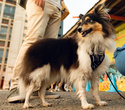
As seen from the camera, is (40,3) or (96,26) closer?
(96,26)

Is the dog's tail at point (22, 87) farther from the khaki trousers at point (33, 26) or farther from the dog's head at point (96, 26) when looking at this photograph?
the dog's head at point (96, 26)

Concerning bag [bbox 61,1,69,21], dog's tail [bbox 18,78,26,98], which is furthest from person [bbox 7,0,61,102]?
bag [bbox 61,1,69,21]

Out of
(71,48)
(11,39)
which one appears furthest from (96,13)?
(11,39)

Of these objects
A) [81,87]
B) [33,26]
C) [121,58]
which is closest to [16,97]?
[81,87]

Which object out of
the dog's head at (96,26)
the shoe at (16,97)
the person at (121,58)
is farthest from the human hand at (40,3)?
the person at (121,58)

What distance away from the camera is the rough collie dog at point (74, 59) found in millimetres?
1992

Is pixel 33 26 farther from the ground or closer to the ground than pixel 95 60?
farther from the ground

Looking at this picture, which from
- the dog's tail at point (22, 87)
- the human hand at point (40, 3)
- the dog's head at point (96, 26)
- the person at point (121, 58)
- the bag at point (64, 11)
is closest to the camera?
the dog's tail at point (22, 87)

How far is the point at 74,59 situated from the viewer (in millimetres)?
2051

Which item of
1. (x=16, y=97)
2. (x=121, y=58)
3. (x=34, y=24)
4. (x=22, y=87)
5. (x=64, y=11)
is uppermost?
(x=64, y=11)

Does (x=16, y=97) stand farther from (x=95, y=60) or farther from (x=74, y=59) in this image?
(x=95, y=60)

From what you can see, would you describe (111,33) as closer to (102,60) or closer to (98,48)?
(98,48)

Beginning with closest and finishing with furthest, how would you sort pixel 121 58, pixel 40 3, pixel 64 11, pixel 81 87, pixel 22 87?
pixel 81 87 → pixel 22 87 → pixel 40 3 → pixel 121 58 → pixel 64 11

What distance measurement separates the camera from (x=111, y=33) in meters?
2.27
